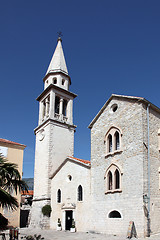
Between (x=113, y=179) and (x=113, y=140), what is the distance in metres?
2.96

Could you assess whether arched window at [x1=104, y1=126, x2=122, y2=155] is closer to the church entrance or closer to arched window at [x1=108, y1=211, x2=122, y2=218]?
arched window at [x1=108, y1=211, x2=122, y2=218]

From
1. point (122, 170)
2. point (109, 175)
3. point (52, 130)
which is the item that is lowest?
point (109, 175)

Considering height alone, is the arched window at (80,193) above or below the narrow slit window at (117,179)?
below

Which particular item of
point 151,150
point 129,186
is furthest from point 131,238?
point 151,150

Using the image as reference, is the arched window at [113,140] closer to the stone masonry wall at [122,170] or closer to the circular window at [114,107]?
the stone masonry wall at [122,170]

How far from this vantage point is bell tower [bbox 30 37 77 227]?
25.6 metres

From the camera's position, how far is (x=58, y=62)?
31.2 m

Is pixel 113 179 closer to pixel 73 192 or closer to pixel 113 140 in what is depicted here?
pixel 113 140

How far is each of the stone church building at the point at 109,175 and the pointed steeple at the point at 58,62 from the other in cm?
550

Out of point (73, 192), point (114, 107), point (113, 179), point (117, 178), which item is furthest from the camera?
point (73, 192)

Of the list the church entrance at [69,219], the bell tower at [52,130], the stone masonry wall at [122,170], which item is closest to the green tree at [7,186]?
the stone masonry wall at [122,170]

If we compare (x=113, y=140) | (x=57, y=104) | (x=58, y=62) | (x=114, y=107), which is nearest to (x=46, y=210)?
(x=113, y=140)

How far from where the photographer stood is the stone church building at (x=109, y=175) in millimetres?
15938

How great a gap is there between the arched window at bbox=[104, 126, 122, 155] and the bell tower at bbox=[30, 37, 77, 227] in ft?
29.5
